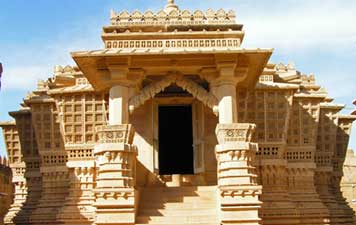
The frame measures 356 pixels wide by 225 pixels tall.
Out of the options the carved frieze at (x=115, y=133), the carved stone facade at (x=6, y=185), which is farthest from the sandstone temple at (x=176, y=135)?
the carved stone facade at (x=6, y=185)

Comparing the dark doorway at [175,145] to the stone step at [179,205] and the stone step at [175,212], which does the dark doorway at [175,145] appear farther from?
the stone step at [175,212]

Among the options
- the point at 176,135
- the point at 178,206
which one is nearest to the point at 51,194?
the point at 178,206

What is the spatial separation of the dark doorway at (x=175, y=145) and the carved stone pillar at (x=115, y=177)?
5.66 m

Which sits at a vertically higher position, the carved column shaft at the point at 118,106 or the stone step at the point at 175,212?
the carved column shaft at the point at 118,106

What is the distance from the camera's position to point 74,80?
15156mm

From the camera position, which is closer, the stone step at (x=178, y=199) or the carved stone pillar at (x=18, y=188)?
the stone step at (x=178, y=199)

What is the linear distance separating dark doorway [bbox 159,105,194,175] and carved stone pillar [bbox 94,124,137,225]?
18.6 feet

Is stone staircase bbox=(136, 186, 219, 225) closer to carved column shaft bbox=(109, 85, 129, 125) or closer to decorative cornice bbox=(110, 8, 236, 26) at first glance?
carved column shaft bbox=(109, 85, 129, 125)

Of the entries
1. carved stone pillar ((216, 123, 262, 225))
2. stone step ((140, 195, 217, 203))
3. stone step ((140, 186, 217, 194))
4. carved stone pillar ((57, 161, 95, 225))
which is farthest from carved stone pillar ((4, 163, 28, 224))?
carved stone pillar ((216, 123, 262, 225))

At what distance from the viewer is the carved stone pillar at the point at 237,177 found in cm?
1116

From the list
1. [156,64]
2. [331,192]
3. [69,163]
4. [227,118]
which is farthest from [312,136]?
[69,163]

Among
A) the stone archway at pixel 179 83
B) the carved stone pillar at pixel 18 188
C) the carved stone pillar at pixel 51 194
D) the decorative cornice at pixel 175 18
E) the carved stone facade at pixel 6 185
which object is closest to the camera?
the stone archway at pixel 179 83

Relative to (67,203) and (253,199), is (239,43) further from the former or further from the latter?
(67,203)

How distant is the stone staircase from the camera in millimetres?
11430
